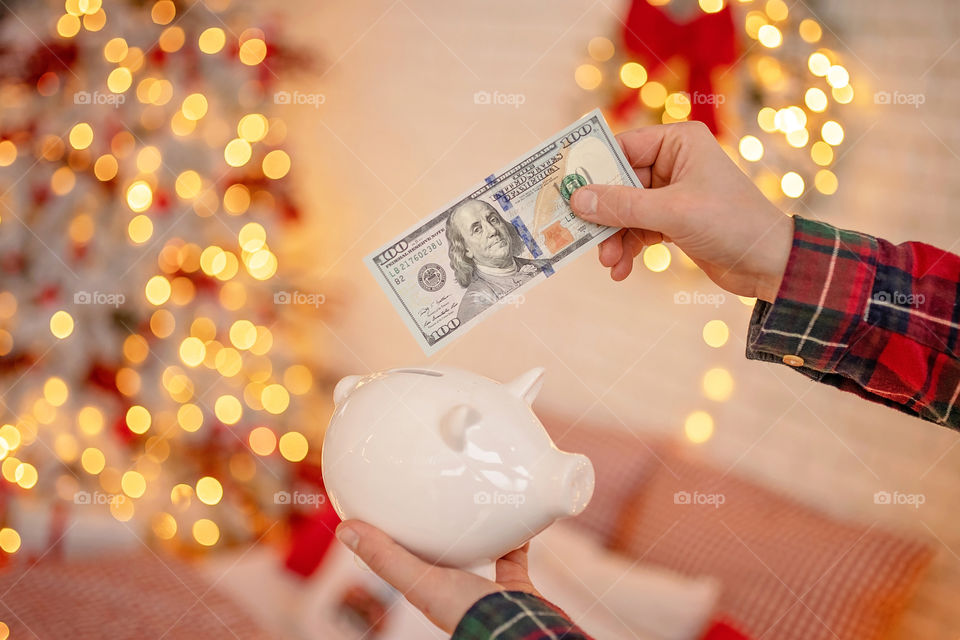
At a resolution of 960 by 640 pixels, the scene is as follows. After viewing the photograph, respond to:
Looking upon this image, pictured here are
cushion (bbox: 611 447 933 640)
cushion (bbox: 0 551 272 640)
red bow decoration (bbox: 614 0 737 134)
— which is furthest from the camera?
red bow decoration (bbox: 614 0 737 134)

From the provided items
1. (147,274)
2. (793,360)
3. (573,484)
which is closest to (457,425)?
(573,484)

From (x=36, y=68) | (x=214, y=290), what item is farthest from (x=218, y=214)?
(x=36, y=68)

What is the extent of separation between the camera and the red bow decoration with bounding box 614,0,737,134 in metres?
2.18

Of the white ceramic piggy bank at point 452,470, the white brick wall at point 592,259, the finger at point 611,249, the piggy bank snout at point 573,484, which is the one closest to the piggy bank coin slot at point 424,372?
the white ceramic piggy bank at point 452,470

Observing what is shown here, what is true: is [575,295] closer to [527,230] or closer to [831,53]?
[831,53]

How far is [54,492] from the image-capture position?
2.25 meters

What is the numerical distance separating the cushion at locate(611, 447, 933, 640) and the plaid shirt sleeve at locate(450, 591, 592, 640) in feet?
3.07

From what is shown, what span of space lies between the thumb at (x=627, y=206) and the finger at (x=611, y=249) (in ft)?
0.45

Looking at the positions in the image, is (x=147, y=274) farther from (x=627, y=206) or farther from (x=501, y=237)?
(x=627, y=206)

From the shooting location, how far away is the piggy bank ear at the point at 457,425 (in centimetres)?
91

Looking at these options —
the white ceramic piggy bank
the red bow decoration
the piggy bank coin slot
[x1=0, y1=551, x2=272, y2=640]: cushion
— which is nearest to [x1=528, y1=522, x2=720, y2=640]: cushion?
[x1=0, y1=551, x2=272, y2=640]: cushion

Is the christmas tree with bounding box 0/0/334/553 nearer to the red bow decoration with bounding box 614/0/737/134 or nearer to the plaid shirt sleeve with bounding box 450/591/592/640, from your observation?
the red bow decoration with bounding box 614/0/737/134

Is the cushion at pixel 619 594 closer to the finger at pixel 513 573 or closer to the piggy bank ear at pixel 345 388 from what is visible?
the finger at pixel 513 573

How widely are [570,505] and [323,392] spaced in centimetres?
166
